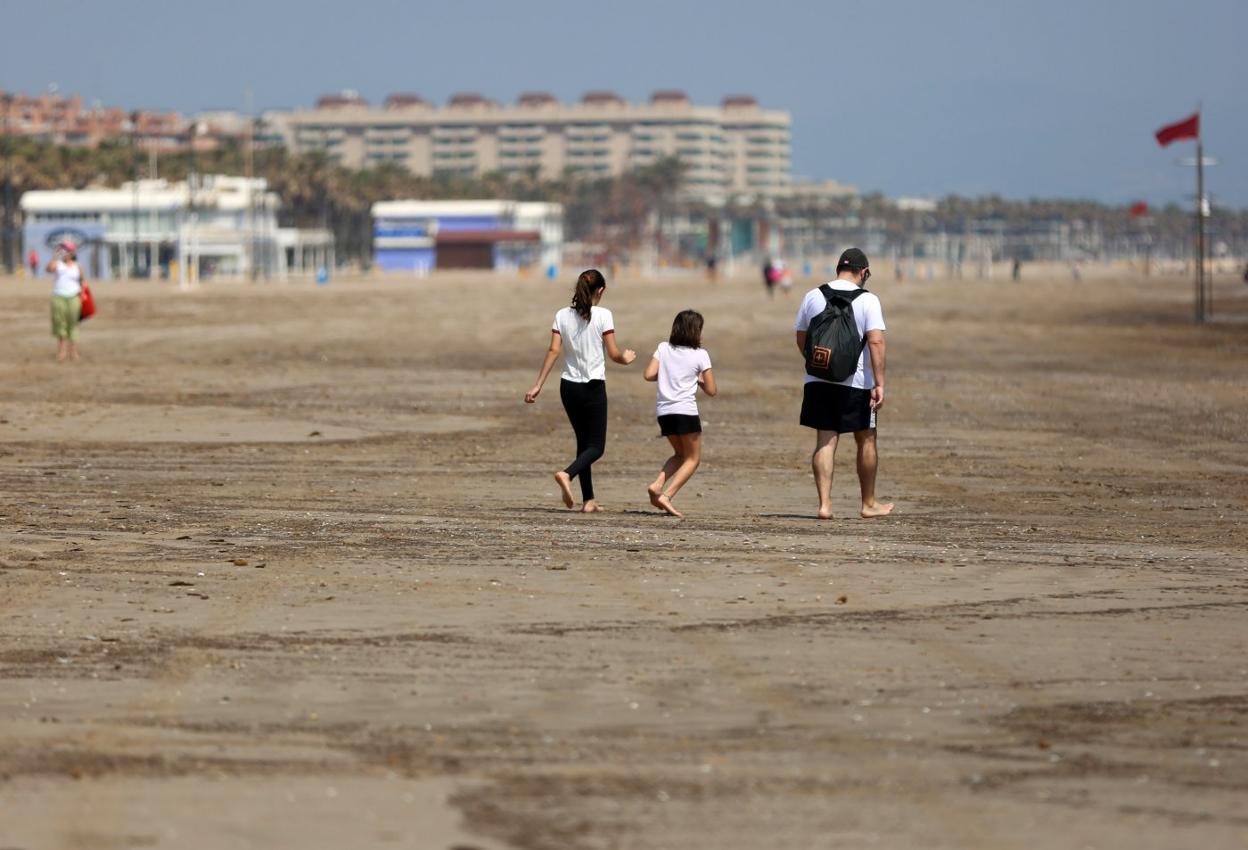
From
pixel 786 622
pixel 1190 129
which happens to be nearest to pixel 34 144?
pixel 1190 129

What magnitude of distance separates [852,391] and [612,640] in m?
4.31

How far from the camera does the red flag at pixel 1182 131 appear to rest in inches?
1993

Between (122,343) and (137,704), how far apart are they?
93.4 feet

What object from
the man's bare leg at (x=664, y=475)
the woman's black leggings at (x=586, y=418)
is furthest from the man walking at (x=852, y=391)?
the woman's black leggings at (x=586, y=418)

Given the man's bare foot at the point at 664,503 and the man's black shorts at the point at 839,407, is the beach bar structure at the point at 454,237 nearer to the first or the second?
the man's bare foot at the point at 664,503

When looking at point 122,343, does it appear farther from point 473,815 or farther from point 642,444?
point 473,815

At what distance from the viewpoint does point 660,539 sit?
11406mm

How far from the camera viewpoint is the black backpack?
11938 millimetres

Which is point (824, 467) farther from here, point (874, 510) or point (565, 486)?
point (565, 486)

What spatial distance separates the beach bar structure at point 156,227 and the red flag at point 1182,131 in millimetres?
68713

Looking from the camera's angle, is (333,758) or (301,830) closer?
(301,830)

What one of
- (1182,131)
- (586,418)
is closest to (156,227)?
(1182,131)

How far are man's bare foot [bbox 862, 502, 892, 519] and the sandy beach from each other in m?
0.38

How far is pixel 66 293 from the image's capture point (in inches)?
1118
